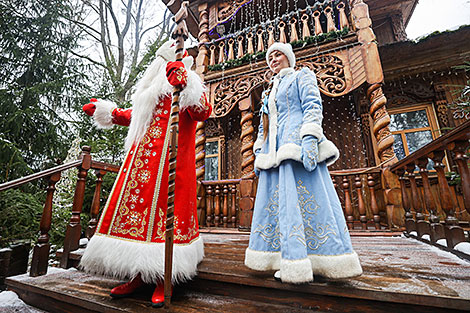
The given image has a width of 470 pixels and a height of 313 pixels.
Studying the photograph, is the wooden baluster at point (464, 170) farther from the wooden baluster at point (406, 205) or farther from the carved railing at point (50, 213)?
the carved railing at point (50, 213)

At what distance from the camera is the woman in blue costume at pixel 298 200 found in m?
1.21

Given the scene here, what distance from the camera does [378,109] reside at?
3479mm

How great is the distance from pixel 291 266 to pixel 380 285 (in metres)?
0.52

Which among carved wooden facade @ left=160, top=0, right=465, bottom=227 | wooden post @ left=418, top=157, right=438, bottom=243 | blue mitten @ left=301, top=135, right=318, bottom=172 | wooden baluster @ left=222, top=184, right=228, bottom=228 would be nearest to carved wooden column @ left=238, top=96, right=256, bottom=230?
carved wooden facade @ left=160, top=0, right=465, bottom=227

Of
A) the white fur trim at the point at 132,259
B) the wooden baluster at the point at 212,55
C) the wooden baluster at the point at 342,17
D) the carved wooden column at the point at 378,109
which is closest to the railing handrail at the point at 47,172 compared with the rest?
the white fur trim at the point at 132,259

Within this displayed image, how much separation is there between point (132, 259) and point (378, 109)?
397 centimetres

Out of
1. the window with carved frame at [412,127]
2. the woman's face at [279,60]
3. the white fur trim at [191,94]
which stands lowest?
the white fur trim at [191,94]

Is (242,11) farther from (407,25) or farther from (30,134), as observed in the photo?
(30,134)

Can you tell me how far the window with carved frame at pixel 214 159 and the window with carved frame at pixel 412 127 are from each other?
4589 millimetres

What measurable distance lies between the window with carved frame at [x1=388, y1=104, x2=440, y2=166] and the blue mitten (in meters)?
4.95

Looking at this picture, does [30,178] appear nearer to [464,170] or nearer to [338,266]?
[338,266]

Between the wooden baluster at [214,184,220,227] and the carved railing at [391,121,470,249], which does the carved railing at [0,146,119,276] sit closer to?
the wooden baluster at [214,184,220,227]

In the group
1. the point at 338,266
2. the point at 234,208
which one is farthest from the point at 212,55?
the point at 338,266

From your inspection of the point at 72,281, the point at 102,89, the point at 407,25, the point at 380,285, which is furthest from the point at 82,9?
the point at 380,285
